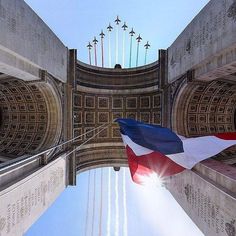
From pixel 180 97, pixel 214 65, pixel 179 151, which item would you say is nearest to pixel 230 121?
pixel 180 97

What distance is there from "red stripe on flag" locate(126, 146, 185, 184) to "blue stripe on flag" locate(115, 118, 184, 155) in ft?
1.20

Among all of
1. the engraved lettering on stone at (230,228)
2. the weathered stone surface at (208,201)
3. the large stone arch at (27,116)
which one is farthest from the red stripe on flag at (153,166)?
the large stone arch at (27,116)

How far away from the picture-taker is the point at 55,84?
63.2 ft

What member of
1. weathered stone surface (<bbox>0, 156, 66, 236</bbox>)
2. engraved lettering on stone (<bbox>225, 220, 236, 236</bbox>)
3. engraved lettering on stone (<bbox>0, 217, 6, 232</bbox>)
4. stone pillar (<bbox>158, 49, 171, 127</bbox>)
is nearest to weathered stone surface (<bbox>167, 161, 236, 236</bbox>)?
engraved lettering on stone (<bbox>225, 220, 236, 236</bbox>)

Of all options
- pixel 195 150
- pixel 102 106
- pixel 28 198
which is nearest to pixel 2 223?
pixel 28 198

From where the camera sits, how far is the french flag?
42.8 ft

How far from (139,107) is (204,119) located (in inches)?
211

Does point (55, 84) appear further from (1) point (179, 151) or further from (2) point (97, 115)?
(1) point (179, 151)

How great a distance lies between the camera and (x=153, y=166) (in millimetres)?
13117

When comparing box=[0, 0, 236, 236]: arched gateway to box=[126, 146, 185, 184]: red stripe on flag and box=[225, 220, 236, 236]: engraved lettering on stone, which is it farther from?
box=[126, 146, 185, 184]: red stripe on flag

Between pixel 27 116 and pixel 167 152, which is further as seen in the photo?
pixel 27 116

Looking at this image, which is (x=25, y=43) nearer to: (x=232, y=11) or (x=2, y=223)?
(x=2, y=223)

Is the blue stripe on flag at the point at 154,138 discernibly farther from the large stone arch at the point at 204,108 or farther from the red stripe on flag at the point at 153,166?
the large stone arch at the point at 204,108

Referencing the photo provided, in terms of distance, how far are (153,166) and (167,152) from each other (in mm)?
873
